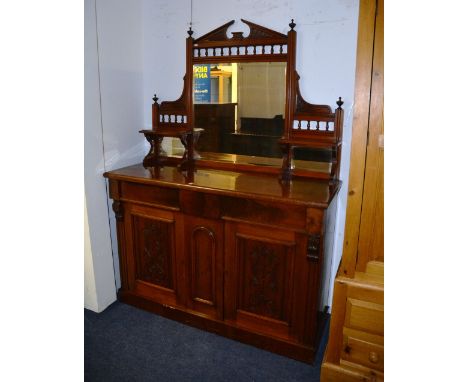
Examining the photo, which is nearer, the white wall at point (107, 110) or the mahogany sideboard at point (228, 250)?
the mahogany sideboard at point (228, 250)

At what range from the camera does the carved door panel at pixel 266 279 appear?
6.24 ft

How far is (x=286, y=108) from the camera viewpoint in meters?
2.18

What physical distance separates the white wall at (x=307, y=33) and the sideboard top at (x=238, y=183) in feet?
1.05

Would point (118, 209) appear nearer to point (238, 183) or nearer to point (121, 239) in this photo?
point (121, 239)

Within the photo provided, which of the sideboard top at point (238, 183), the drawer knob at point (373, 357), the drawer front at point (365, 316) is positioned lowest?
the drawer knob at point (373, 357)

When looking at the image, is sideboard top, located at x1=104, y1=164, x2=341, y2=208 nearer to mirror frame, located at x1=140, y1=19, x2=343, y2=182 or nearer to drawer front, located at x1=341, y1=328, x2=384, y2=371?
mirror frame, located at x1=140, y1=19, x2=343, y2=182

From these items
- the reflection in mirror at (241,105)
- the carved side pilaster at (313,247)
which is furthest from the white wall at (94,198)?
the carved side pilaster at (313,247)

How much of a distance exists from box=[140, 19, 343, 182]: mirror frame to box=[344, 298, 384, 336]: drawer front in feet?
2.47

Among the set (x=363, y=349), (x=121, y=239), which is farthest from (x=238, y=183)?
(x=363, y=349)

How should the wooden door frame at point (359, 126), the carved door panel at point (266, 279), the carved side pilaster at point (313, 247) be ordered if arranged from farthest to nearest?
1. the carved door panel at point (266, 279)
2. the carved side pilaster at point (313, 247)
3. the wooden door frame at point (359, 126)

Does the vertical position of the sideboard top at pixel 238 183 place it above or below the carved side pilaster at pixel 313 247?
above

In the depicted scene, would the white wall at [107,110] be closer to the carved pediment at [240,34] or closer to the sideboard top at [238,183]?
the sideboard top at [238,183]
